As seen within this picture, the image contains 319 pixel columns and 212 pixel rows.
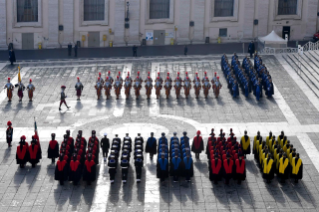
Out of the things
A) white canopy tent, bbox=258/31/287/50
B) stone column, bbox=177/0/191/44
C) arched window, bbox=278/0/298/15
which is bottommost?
white canopy tent, bbox=258/31/287/50

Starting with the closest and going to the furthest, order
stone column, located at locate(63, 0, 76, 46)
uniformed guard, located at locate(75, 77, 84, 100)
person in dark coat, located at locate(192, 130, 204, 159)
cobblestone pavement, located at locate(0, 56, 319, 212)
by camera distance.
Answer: cobblestone pavement, located at locate(0, 56, 319, 212) < person in dark coat, located at locate(192, 130, 204, 159) < uniformed guard, located at locate(75, 77, 84, 100) < stone column, located at locate(63, 0, 76, 46)

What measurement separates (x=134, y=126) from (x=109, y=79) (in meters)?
5.99

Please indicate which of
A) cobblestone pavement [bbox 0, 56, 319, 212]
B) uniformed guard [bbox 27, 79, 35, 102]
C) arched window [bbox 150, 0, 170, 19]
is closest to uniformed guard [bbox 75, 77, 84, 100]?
cobblestone pavement [bbox 0, 56, 319, 212]

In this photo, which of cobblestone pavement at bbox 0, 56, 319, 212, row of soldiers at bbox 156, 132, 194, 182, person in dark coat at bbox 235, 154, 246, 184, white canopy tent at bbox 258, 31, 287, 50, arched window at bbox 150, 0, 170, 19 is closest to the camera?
cobblestone pavement at bbox 0, 56, 319, 212

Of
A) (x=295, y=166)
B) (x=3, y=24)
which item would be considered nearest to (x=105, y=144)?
(x=295, y=166)

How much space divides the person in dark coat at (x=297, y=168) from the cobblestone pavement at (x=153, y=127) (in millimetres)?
395

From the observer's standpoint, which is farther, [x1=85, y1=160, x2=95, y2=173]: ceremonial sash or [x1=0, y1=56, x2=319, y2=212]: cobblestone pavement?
[x1=85, y1=160, x2=95, y2=173]: ceremonial sash

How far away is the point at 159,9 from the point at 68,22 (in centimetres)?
791

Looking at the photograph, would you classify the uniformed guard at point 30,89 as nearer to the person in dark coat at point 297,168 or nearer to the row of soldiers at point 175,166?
the row of soldiers at point 175,166

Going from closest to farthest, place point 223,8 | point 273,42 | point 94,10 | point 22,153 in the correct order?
point 22,153 < point 273,42 < point 94,10 < point 223,8

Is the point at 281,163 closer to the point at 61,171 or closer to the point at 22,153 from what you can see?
the point at 61,171

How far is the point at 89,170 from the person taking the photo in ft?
90.5

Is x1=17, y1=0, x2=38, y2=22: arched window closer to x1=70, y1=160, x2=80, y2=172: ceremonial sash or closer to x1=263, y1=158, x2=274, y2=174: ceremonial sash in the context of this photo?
x1=70, y1=160, x2=80, y2=172: ceremonial sash

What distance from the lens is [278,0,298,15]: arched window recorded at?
58.2 metres
